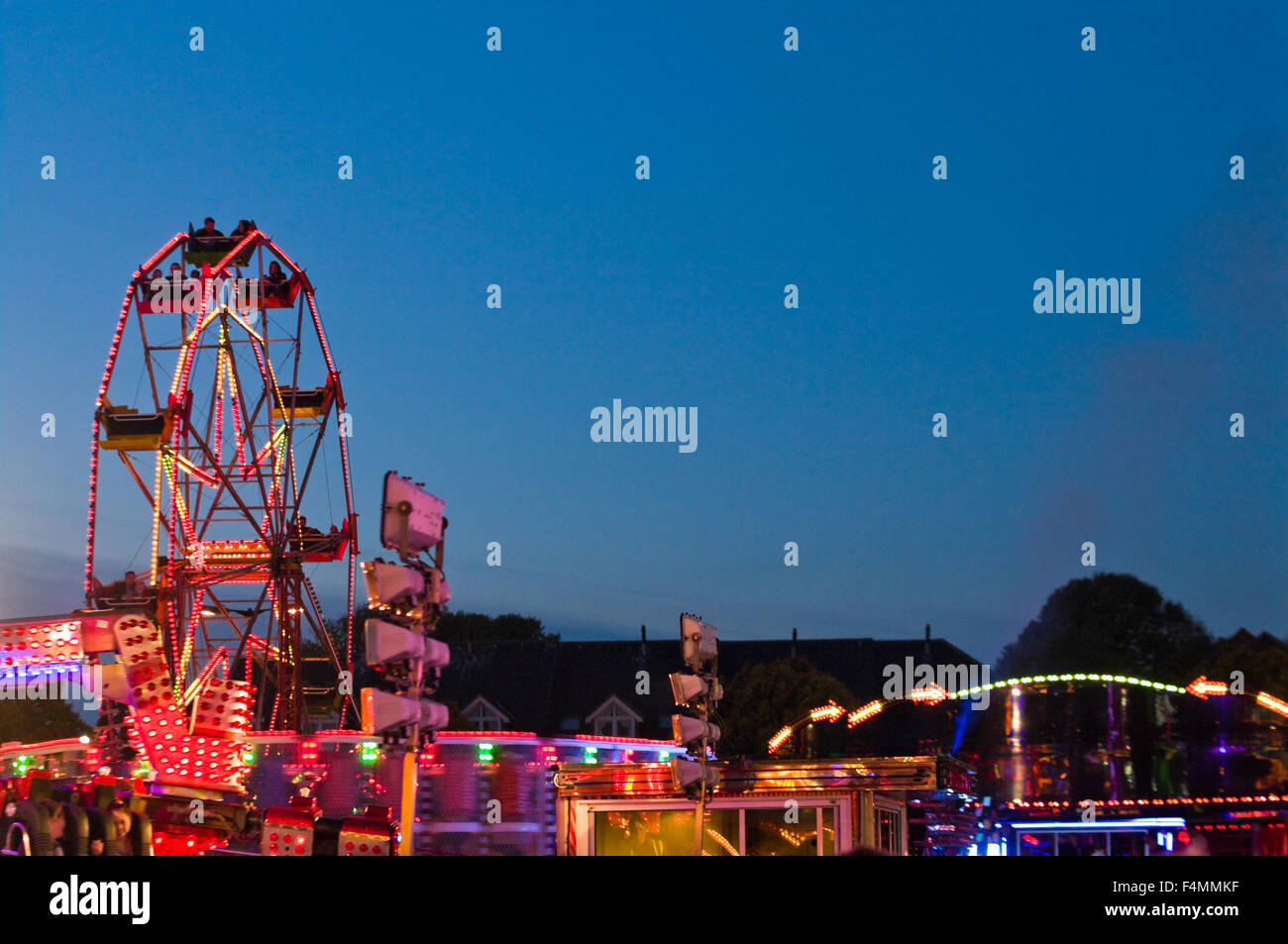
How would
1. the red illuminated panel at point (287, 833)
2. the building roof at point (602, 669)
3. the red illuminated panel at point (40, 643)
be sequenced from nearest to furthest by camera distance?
the red illuminated panel at point (287, 833) → the red illuminated panel at point (40, 643) → the building roof at point (602, 669)

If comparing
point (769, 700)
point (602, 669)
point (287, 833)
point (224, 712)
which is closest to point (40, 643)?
point (224, 712)

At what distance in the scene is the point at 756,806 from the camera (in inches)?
607

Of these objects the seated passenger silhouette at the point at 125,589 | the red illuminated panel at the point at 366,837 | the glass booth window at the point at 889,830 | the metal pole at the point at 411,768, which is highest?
the seated passenger silhouette at the point at 125,589

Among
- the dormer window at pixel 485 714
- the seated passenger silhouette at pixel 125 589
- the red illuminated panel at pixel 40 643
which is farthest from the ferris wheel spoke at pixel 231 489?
the dormer window at pixel 485 714

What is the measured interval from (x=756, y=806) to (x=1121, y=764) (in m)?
6.02

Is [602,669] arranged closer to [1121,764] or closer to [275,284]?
[275,284]

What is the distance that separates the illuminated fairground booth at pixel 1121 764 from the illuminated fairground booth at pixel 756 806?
2.79 m

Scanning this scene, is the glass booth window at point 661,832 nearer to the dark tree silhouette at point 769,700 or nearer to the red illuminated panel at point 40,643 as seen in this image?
the red illuminated panel at point 40,643

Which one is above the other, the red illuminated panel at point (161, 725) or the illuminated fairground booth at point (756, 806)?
the red illuminated panel at point (161, 725)

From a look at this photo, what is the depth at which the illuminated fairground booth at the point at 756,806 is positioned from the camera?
14883 millimetres

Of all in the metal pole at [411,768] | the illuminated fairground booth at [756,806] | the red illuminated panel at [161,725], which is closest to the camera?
the metal pole at [411,768]
